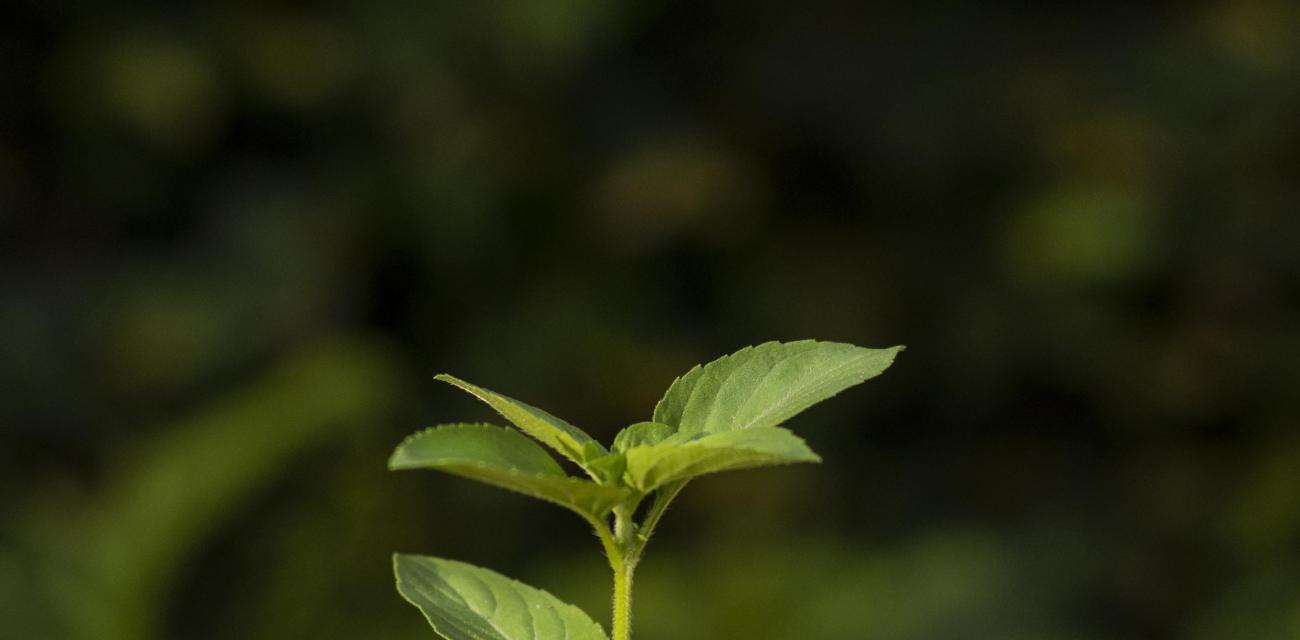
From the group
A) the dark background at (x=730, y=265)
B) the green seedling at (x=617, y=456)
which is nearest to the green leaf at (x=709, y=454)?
the green seedling at (x=617, y=456)

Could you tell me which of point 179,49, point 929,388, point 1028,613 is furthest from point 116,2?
point 1028,613

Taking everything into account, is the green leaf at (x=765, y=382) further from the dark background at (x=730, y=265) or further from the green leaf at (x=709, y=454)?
the dark background at (x=730, y=265)

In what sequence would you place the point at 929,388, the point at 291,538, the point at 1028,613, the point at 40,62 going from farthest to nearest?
the point at 929,388
the point at 40,62
the point at 1028,613
the point at 291,538

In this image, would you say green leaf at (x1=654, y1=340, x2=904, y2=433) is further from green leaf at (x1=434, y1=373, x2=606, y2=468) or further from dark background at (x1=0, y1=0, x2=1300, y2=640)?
Result: dark background at (x1=0, y1=0, x2=1300, y2=640)

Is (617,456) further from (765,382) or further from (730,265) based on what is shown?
(730,265)

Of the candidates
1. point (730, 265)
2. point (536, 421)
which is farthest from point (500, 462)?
point (730, 265)

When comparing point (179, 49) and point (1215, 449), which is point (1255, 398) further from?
point (179, 49)
